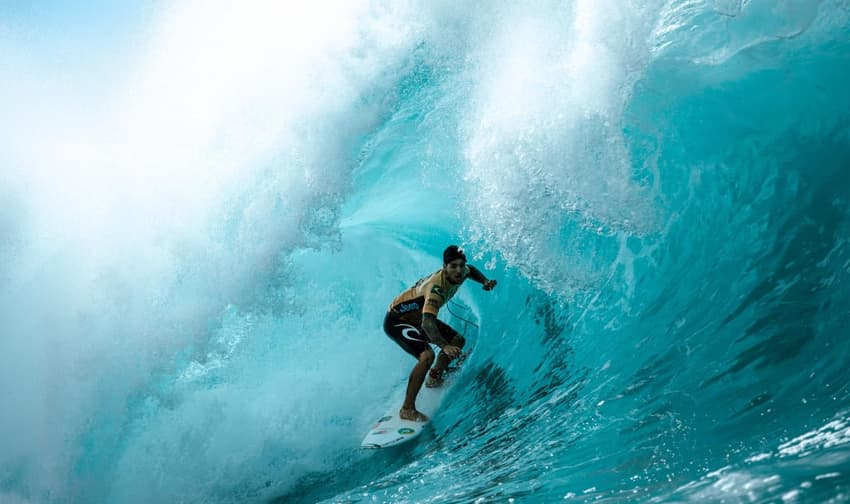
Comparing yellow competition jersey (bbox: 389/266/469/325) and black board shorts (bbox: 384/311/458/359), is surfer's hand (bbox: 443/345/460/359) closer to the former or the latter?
yellow competition jersey (bbox: 389/266/469/325)

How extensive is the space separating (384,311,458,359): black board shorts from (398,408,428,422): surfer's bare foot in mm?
465

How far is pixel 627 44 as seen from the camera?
21.7ft

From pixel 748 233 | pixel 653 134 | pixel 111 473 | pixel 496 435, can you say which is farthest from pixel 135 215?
pixel 748 233

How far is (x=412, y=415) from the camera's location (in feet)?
19.8

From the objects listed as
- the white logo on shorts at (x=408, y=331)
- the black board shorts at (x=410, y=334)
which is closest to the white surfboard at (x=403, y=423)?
the black board shorts at (x=410, y=334)

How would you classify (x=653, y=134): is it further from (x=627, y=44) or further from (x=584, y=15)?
(x=584, y=15)

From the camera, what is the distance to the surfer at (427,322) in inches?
223

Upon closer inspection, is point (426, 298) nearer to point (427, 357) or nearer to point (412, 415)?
point (427, 357)

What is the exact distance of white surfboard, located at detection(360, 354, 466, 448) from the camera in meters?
5.93

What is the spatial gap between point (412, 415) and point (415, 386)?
0.82 feet

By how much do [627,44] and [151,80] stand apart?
7.63 metres

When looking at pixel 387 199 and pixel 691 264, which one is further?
pixel 387 199

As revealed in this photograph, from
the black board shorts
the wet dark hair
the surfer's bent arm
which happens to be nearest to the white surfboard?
the black board shorts

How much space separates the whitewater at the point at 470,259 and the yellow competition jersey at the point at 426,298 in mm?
843
